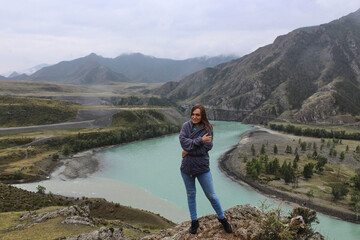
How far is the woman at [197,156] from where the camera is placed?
6586 millimetres

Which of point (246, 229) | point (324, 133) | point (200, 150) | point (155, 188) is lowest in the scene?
point (155, 188)

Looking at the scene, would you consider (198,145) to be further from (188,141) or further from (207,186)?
(207,186)

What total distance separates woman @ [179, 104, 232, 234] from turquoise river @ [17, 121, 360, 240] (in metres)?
24.6

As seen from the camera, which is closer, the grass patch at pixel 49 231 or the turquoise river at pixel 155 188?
the grass patch at pixel 49 231

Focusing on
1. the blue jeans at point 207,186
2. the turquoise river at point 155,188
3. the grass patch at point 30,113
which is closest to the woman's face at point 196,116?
the blue jeans at point 207,186

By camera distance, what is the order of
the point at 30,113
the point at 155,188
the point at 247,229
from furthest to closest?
the point at 30,113
the point at 155,188
the point at 247,229

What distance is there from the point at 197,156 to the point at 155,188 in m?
41.4

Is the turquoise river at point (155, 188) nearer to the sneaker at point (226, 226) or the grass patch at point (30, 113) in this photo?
the sneaker at point (226, 226)

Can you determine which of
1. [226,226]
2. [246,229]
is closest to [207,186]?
[226,226]

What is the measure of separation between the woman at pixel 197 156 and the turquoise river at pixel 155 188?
24.6 meters

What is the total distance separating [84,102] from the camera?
17600cm

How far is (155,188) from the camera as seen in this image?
149 ft

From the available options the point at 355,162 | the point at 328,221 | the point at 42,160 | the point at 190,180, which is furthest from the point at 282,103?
the point at 190,180

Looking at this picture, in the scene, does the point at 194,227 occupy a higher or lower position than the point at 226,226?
lower
